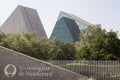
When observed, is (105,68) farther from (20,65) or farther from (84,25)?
(84,25)

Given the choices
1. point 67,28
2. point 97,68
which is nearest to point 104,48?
point 97,68

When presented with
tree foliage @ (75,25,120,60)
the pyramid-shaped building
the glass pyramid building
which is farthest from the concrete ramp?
the glass pyramid building

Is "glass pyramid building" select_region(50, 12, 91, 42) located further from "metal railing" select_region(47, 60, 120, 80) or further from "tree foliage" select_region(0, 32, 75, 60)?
"metal railing" select_region(47, 60, 120, 80)

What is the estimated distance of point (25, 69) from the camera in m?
23.7

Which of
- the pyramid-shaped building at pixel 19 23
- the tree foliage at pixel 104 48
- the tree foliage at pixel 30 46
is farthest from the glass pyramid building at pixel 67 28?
the tree foliage at pixel 104 48

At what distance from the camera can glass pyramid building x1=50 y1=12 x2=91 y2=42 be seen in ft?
342

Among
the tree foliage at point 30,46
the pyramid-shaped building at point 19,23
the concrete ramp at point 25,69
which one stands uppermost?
the pyramid-shaped building at point 19,23

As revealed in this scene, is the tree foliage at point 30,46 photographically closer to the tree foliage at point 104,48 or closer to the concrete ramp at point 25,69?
the tree foliage at point 104,48

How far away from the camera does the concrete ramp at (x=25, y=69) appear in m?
22.8

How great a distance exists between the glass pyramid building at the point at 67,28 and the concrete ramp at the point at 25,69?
7893 centimetres

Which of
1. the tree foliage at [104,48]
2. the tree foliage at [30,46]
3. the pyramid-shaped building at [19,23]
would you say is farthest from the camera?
the pyramid-shaped building at [19,23]

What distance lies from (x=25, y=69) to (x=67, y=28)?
269ft

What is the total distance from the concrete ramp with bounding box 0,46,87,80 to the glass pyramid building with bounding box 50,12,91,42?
3108 inches

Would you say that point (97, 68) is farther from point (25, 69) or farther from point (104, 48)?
point (104, 48)
